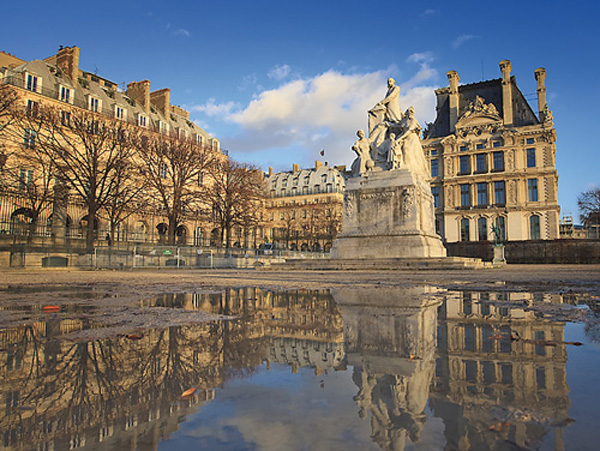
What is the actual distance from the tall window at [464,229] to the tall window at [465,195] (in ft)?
7.84

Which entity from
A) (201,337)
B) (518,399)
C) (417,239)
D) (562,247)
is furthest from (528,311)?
(562,247)

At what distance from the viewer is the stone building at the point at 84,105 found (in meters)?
32.9

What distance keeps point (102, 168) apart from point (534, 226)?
52529mm

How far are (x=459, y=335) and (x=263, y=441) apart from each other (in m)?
1.90

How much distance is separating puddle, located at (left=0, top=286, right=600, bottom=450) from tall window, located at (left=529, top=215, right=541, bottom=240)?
58971mm

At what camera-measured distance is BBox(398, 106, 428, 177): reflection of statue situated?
17438mm

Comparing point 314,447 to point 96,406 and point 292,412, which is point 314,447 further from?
point 96,406

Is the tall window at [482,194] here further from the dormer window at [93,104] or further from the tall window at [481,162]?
the dormer window at [93,104]

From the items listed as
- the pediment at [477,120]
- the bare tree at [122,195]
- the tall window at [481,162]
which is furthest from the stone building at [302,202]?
the bare tree at [122,195]

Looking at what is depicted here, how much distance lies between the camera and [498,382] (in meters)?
1.73

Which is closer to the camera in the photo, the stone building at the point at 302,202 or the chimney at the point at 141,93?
the chimney at the point at 141,93

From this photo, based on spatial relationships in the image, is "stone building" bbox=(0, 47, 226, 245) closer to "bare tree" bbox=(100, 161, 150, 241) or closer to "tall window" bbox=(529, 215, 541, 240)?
"bare tree" bbox=(100, 161, 150, 241)

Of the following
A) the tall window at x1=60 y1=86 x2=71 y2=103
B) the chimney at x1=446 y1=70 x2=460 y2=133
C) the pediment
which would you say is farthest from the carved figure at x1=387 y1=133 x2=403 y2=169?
Answer: the chimney at x1=446 y1=70 x2=460 y2=133

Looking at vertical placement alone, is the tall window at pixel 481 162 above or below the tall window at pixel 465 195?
above
